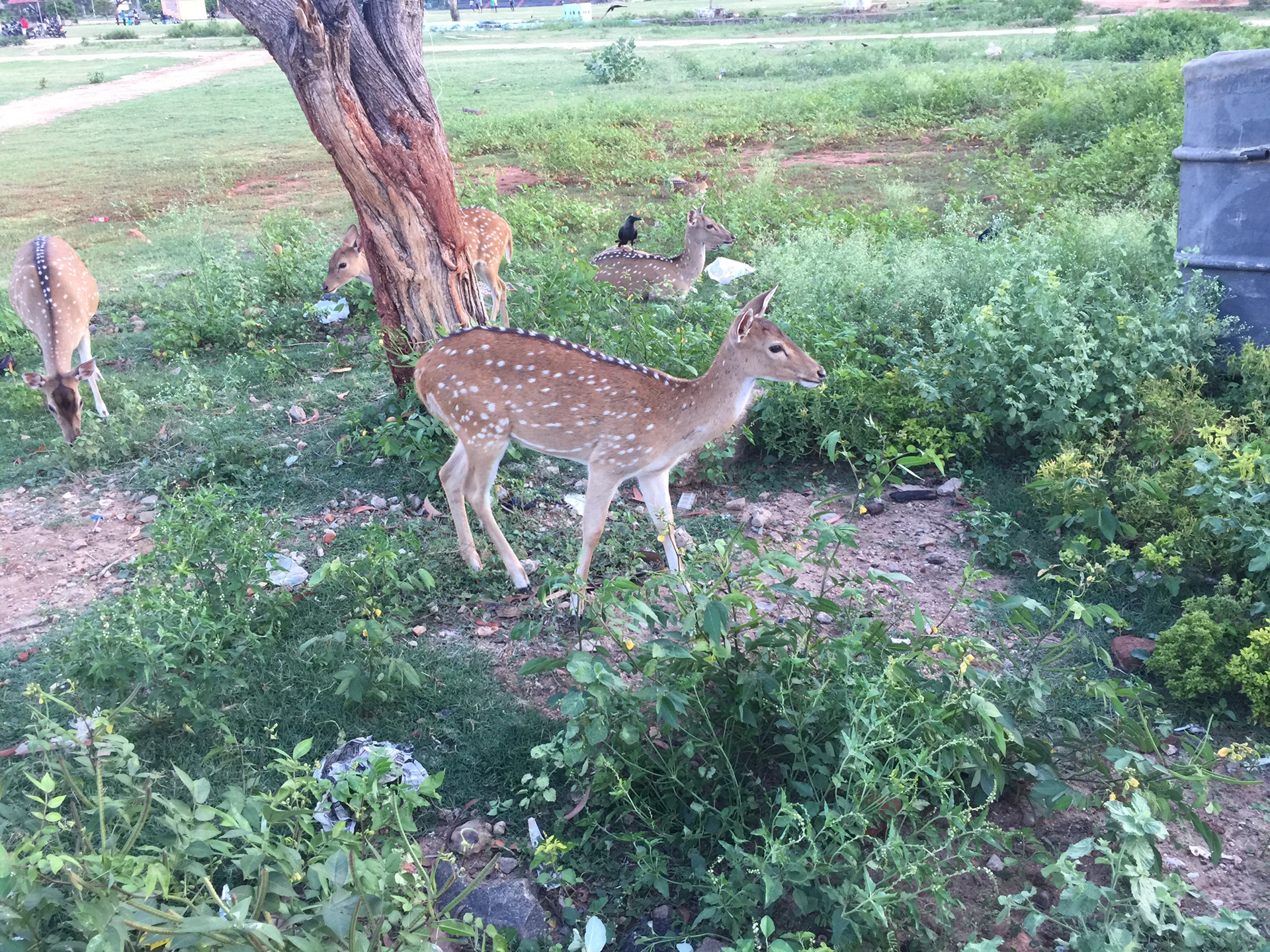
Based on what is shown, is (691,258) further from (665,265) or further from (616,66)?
(616,66)

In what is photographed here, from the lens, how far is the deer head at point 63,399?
6.98 m

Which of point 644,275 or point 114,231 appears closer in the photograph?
point 644,275

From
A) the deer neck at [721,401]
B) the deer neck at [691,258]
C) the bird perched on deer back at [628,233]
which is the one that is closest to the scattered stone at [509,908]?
the deer neck at [721,401]

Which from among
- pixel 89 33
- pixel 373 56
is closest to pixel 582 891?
pixel 373 56

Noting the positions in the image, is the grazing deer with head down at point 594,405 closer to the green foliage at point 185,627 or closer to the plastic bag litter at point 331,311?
the green foliage at point 185,627

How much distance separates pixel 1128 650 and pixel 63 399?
6987 mm

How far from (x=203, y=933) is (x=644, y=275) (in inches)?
275

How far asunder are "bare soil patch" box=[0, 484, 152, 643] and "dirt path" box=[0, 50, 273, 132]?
59.9ft

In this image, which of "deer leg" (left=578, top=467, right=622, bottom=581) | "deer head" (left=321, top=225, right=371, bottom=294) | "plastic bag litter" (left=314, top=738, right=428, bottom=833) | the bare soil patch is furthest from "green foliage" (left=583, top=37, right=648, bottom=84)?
Result: "plastic bag litter" (left=314, top=738, right=428, bottom=833)

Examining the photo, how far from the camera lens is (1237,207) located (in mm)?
6211

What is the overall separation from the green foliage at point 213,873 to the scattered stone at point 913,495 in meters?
3.56

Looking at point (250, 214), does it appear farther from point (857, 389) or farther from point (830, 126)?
point (857, 389)

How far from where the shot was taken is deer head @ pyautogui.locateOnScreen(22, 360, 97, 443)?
22.9 ft

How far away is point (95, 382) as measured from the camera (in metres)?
7.57
